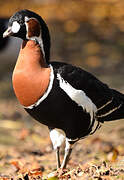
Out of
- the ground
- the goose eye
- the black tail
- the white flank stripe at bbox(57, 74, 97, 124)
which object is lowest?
the ground

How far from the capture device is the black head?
3.93 metres

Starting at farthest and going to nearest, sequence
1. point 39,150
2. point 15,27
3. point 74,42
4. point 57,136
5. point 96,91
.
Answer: point 74,42
point 39,150
point 57,136
point 96,91
point 15,27

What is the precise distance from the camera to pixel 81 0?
14.6 m

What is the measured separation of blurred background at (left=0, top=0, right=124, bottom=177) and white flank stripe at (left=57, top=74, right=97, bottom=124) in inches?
100

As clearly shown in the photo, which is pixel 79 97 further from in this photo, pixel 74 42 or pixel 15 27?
pixel 74 42

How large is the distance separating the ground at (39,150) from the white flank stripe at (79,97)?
1.60ft

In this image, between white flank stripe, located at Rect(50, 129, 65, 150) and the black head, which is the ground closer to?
white flank stripe, located at Rect(50, 129, 65, 150)

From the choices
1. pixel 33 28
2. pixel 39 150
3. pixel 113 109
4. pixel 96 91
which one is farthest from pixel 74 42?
pixel 33 28

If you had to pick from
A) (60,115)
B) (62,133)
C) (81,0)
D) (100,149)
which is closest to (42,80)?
(60,115)

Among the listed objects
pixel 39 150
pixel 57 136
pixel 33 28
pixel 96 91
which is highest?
pixel 33 28

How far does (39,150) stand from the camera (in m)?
6.25

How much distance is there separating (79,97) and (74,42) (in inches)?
284

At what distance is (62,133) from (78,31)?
25.5 feet

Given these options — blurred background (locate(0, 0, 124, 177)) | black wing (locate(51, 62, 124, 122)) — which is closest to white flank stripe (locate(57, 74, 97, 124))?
black wing (locate(51, 62, 124, 122))
